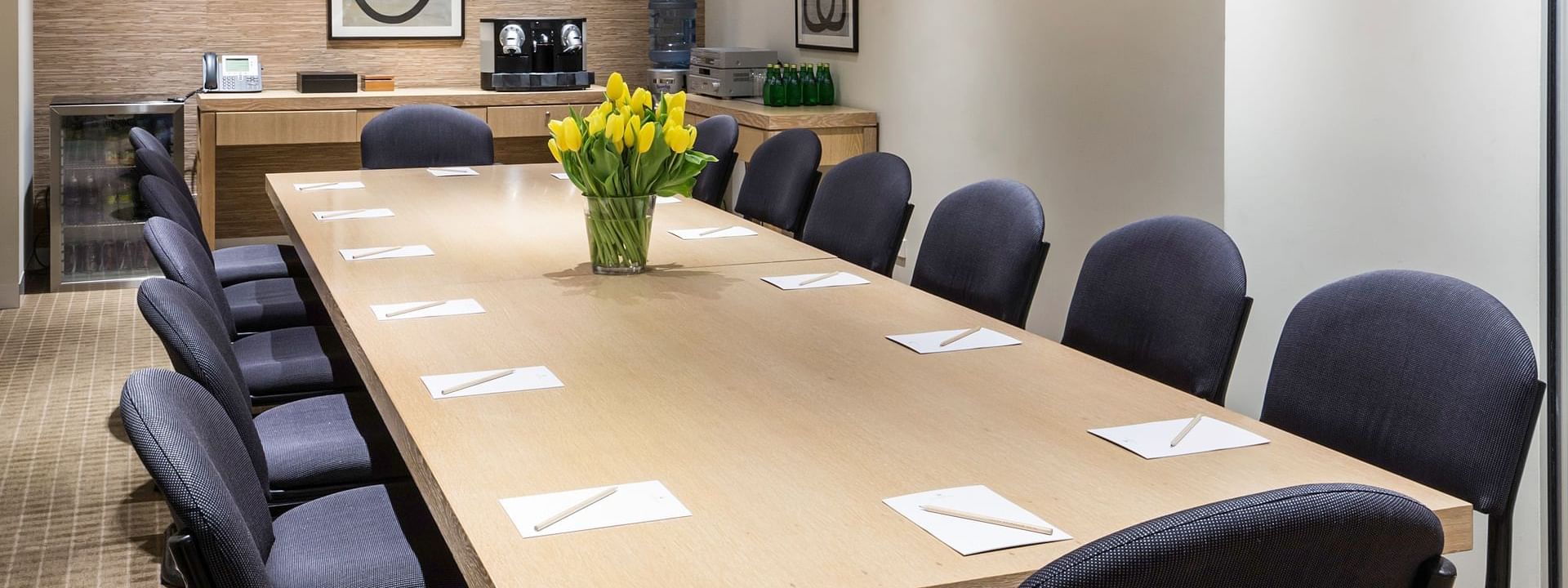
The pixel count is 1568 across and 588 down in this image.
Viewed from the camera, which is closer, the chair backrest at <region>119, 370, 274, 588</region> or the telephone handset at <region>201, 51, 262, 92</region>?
the chair backrest at <region>119, 370, 274, 588</region>

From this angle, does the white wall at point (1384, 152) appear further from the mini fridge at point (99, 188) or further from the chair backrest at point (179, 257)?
the mini fridge at point (99, 188)

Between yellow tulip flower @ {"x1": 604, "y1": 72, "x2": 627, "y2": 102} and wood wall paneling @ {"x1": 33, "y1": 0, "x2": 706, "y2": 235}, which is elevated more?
wood wall paneling @ {"x1": 33, "y1": 0, "x2": 706, "y2": 235}

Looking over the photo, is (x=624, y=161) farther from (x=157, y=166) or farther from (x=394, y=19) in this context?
(x=394, y=19)

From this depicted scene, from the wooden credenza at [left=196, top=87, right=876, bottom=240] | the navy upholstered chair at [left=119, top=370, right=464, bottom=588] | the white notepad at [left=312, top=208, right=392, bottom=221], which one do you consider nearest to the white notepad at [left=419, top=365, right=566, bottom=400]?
the navy upholstered chair at [left=119, top=370, right=464, bottom=588]

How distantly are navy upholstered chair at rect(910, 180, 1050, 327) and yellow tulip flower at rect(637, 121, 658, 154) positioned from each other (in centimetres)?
87

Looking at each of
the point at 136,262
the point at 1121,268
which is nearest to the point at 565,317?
the point at 1121,268

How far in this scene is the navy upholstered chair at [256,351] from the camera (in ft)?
7.14

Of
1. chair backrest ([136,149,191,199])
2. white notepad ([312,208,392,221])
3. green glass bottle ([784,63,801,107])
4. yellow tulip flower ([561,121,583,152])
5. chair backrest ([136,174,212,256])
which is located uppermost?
green glass bottle ([784,63,801,107])

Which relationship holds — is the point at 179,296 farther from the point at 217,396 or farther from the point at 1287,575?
the point at 1287,575

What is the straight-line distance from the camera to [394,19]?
295 inches

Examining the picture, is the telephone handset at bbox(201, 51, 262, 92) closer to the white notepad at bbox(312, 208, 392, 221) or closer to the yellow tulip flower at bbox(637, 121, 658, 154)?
the white notepad at bbox(312, 208, 392, 221)

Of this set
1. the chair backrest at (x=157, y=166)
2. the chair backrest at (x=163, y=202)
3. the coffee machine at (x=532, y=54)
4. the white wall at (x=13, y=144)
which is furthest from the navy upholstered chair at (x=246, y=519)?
the coffee machine at (x=532, y=54)

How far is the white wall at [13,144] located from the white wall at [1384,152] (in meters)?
4.81

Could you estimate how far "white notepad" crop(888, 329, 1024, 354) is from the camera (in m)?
2.48
